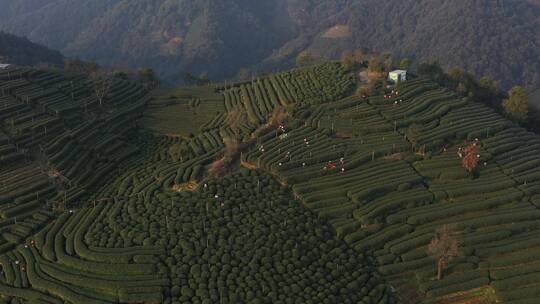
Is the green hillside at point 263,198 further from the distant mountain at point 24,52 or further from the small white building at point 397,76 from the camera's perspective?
the distant mountain at point 24,52

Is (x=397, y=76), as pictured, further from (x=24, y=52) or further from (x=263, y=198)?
(x=24, y=52)

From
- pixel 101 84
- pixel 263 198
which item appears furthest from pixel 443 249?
pixel 101 84

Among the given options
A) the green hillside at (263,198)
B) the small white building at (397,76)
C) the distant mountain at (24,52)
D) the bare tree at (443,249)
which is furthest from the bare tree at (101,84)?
the distant mountain at (24,52)

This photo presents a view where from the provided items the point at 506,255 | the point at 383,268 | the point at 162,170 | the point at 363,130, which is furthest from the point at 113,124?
the point at 506,255

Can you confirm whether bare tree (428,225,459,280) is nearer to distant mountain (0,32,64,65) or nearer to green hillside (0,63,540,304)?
green hillside (0,63,540,304)

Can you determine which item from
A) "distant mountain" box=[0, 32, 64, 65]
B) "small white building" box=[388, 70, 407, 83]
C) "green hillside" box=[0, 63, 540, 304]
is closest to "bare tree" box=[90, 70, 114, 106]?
"green hillside" box=[0, 63, 540, 304]
